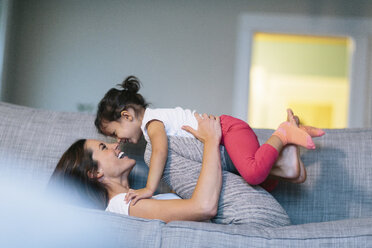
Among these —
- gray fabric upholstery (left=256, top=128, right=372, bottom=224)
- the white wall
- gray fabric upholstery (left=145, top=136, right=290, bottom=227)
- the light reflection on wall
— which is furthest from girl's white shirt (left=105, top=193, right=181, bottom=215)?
the light reflection on wall

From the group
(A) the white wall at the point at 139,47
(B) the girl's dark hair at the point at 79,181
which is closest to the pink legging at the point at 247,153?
(B) the girl's dark hair at the point at 79,181

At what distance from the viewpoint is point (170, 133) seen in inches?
60.1

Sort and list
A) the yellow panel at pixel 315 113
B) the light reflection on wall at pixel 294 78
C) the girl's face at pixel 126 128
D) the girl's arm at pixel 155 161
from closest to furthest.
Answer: the girl's arm at pixel 155 161 < the girl's face at pixel 126 128 < the light reflection on wall at pixel 294 78 < the yellow panel at pixel 315 113

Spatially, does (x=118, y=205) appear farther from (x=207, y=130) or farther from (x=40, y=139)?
(x=40, y=139)

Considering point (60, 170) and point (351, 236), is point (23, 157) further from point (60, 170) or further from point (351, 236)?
point (351, 236)

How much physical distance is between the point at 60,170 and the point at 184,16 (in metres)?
2.78

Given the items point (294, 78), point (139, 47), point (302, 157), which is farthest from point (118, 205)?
point (294, 78)

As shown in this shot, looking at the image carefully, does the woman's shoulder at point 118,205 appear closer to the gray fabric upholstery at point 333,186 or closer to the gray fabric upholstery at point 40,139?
the gray fabric upholstery at point 40,139

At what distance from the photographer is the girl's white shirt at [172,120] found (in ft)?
5.02

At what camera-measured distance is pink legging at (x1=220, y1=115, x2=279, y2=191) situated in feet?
4.28

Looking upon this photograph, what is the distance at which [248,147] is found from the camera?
141cm

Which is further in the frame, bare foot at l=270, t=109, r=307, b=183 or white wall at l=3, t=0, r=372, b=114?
white wall at l=3, t=0, r=372, b=114

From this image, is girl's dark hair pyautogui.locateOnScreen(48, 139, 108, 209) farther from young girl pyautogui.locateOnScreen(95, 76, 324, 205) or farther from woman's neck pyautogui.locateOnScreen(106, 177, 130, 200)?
young girl pyautogui.locateOnScreen(95, 76, 324, 205)

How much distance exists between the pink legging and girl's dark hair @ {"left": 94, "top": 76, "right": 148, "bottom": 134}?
40cm
